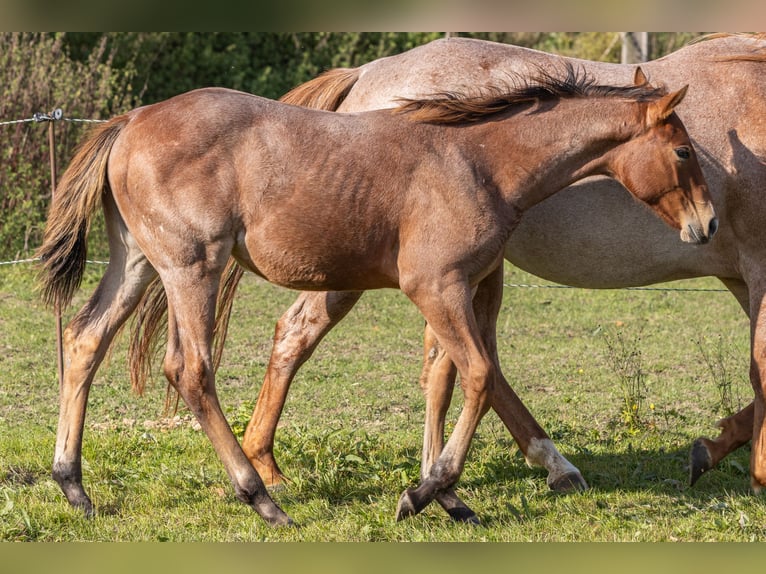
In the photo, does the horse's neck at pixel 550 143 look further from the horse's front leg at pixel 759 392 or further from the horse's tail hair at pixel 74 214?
the horse's tail hair at pixel 74 214

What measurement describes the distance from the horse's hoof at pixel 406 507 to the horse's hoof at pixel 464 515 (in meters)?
0.20

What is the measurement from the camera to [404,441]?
6238 millimetres

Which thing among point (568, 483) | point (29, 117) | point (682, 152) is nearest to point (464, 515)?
point (568, 483)

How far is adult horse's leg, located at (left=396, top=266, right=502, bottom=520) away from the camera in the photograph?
4.62m

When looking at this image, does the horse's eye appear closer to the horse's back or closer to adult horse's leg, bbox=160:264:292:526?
the horse's back

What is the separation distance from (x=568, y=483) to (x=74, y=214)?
9.20 feet

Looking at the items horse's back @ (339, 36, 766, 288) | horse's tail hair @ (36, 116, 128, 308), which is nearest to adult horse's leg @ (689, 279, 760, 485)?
horse's back @ (339, 36, 766, 288)

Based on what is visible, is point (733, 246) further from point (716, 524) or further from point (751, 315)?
point (716, 524)

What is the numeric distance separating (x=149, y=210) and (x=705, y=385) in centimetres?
485

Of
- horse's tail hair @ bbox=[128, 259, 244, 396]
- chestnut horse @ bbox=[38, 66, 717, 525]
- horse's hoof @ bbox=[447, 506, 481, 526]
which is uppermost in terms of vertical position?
chestnut horse @ bbox=[38, 66, 717, 525]

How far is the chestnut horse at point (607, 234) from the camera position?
17.5 ft

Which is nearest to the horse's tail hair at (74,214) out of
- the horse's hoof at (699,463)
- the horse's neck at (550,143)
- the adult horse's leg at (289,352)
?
the adult horse's leg at (289,352)

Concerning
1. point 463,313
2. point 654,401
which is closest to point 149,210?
point 463,313

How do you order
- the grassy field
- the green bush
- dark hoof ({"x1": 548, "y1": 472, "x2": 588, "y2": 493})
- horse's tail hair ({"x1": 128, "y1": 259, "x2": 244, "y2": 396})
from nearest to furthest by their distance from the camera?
the grassy field
dark hoof ({"x1": 548, "y1": 472, "x2": 588, "y2": 493})
horse's tail hair ({"x1": 128, "y1": 259, "x2": 244, "y2": 396})
the green bush
